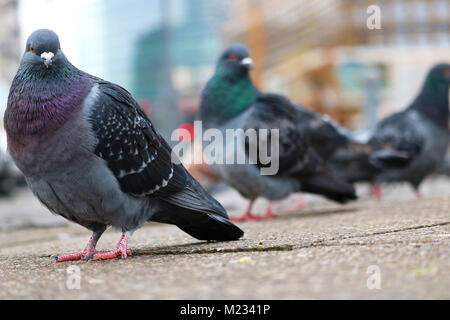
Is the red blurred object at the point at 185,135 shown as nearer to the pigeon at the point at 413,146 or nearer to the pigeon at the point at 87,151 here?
the pigeon at the point at 413,146

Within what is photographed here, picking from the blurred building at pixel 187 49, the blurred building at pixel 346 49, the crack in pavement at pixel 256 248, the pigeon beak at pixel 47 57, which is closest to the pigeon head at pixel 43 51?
the pigeon beak at pixel 47 57

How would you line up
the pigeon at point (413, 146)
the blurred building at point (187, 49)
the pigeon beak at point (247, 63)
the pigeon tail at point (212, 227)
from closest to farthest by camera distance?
the pigeon tail at point (212, 227)
the pigeon beak at point (247, 63)
the pigeon at point (413, 146)
the blurred building at point (187, 49)

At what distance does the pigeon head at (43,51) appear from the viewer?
3352 millimetres

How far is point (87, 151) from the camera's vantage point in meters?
3.24

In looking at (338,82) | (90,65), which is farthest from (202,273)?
(90,65)

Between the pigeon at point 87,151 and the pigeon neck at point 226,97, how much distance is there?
7.30 ft

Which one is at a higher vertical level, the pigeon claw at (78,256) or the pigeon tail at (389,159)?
the pigeon claw at (78,256)

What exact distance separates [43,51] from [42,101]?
313 mm

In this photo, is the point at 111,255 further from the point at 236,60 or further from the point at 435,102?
the point at 435,102

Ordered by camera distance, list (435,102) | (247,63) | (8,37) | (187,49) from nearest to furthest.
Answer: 1. (247,63)
2. (435,102)
3. (8,37)
4. (187,49)

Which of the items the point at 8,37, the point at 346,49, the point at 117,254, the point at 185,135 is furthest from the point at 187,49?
the point at 117,254

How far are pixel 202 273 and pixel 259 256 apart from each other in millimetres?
402

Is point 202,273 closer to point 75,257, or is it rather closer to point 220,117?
point 75,257

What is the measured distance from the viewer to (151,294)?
2.25m
